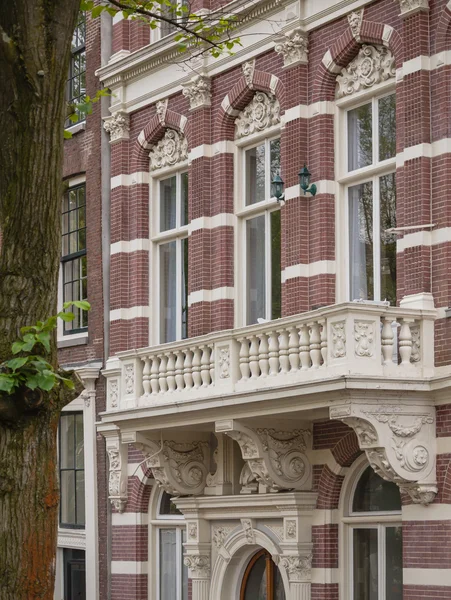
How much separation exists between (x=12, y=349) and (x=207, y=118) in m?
12.1

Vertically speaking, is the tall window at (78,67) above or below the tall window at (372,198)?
above

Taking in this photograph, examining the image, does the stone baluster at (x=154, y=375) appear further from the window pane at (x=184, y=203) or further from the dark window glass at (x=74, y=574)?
the dark window glass at (x=74, y=574)

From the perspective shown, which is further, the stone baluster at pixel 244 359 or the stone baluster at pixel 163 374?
the stone baluster at pixel 163 374

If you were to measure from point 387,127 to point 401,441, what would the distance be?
4.04m

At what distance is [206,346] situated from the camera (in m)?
20.3

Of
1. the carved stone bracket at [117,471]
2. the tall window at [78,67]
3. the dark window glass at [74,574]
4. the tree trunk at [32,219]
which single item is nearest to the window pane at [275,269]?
the carved stone bracket at [117,471]

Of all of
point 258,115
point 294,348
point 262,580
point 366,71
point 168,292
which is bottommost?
point 262,580

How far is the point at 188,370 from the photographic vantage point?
20625 mm

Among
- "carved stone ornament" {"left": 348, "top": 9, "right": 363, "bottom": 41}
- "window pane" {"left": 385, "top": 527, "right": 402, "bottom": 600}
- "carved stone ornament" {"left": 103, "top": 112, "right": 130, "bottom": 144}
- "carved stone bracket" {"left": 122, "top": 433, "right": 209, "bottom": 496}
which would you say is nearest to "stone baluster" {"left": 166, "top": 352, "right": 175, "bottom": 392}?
"carved stone bracket" {"left": 122, "top": 433, "right": 209, "bottom": 496}

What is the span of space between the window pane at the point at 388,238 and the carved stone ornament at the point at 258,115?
8.33 feet

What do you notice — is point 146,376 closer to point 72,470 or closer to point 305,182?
point 305,182

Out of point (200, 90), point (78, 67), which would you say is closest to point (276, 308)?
point (200, 90)

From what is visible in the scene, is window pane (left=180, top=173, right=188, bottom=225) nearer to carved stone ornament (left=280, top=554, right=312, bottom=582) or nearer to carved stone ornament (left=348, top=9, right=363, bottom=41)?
carved stone ornament (left=348, top=9, right=363, bottom=41)

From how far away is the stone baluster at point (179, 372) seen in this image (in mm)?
20744
